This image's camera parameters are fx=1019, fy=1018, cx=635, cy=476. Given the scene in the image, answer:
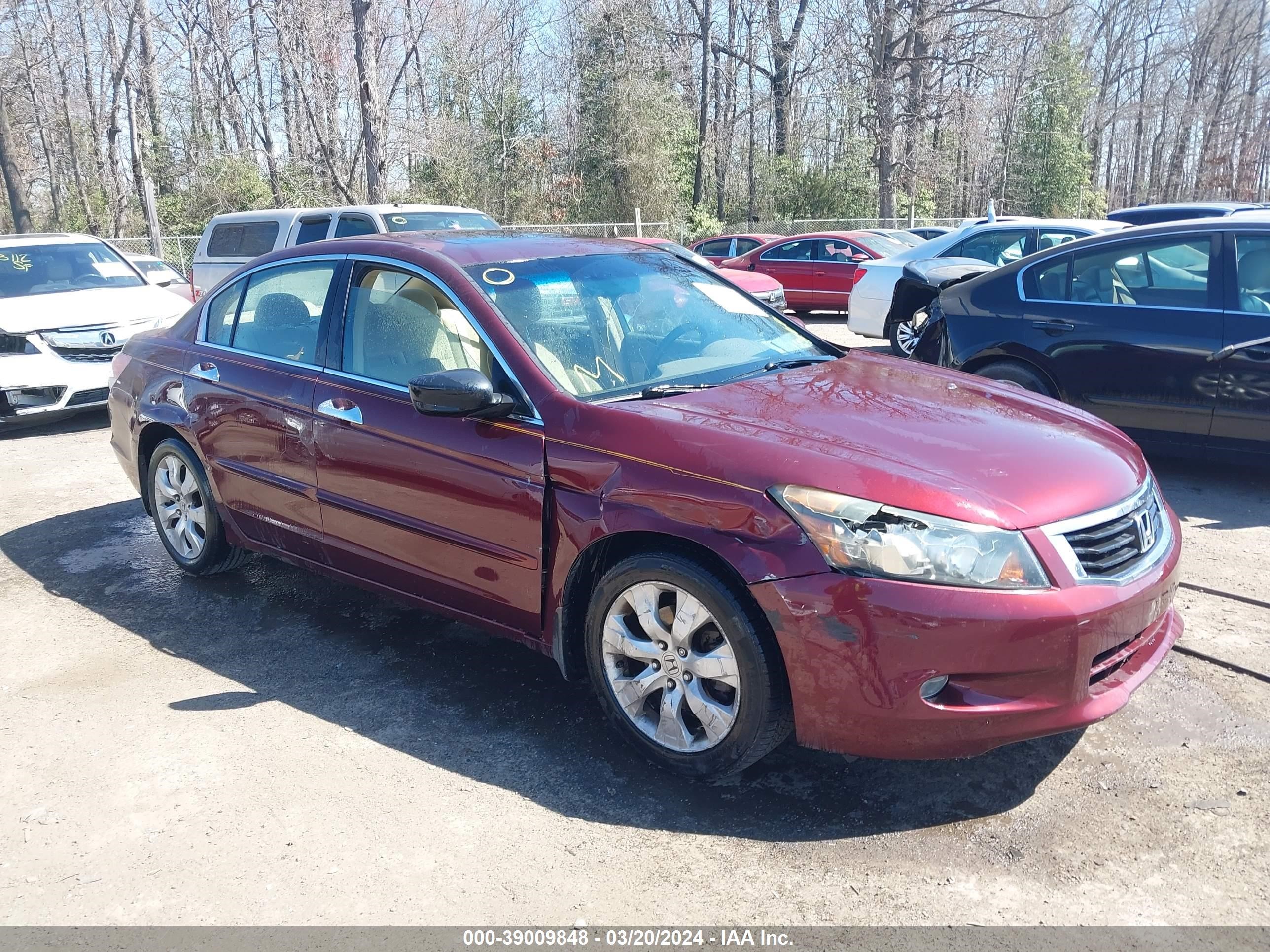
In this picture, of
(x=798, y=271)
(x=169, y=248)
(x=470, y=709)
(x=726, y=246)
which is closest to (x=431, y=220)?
(x=798, y=271)

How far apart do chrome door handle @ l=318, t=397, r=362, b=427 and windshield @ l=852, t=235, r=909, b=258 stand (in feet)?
46.3

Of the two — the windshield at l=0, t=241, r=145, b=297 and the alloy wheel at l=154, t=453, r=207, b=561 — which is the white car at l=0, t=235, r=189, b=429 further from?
the alloy wheel at l=154, t=453, r=207, b=561

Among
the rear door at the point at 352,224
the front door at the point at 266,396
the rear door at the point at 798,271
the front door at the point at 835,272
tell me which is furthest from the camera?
the rear door at the point at 798,271

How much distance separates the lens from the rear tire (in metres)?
Result: 6.60

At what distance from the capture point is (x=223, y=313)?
4977mm

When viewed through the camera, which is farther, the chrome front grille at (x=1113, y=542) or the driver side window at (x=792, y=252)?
the driver side window at (x=792, y=252)

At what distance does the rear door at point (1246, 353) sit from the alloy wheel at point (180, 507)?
18.1 feet

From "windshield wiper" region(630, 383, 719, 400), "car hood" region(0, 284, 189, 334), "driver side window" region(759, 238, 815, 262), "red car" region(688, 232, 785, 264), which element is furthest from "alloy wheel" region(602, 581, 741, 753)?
"red car" region(688, 232, 785, 264)

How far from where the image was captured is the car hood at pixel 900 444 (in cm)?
289

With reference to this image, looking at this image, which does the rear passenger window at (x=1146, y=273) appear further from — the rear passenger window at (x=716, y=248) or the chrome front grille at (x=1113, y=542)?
the rear passenger window at (x=716, y=248)

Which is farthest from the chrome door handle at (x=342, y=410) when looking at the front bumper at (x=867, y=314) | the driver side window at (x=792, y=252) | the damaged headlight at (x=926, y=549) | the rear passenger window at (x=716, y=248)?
the rear passenger window at (x=716, y=248)

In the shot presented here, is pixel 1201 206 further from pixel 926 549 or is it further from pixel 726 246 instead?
pixel 726 246

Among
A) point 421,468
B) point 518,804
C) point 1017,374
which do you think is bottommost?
point 518,804

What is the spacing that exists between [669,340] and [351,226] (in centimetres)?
878
